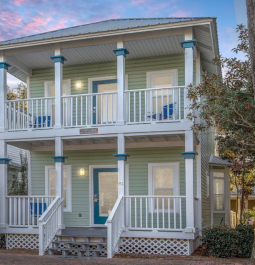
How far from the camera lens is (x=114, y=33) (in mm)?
12312

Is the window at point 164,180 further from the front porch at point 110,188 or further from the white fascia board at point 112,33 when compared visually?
the white fascia board at point 112,33

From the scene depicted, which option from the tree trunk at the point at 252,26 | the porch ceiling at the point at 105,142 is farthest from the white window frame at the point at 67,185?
the tree trunk at the point at 252,26

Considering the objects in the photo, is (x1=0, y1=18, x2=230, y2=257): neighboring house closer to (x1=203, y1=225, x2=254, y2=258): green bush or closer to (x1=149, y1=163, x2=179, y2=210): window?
(x1=149, y1=163, x2=179, y2=210): window

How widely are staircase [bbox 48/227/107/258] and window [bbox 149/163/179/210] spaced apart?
2.50 m

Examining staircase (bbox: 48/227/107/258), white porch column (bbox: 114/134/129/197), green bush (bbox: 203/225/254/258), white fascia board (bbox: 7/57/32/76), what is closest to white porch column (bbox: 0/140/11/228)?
staircase (bbox: 48/227/107/258)

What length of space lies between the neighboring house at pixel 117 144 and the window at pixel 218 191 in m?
0.04

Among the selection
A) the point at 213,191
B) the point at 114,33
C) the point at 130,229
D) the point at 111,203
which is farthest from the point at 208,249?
the point at 114,33

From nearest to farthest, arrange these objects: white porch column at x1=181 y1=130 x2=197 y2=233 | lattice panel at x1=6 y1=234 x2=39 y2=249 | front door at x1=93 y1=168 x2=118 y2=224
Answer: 1. white porch column at x1=181 y1=130 x2=197 y2=233
2. lattice panel at x1=6 y1=234 x2=39 y2=249
3. front door at x1=93 y1=168 x2=118 y2=224

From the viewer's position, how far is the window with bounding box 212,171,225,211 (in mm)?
16859

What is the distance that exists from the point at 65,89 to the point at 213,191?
23.3ft

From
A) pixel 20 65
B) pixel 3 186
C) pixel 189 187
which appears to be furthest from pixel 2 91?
pixel 189 187

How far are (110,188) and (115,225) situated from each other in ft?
11.9

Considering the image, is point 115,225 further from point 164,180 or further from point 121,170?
point 164,180

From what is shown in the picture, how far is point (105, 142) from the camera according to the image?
14297 millimetres
